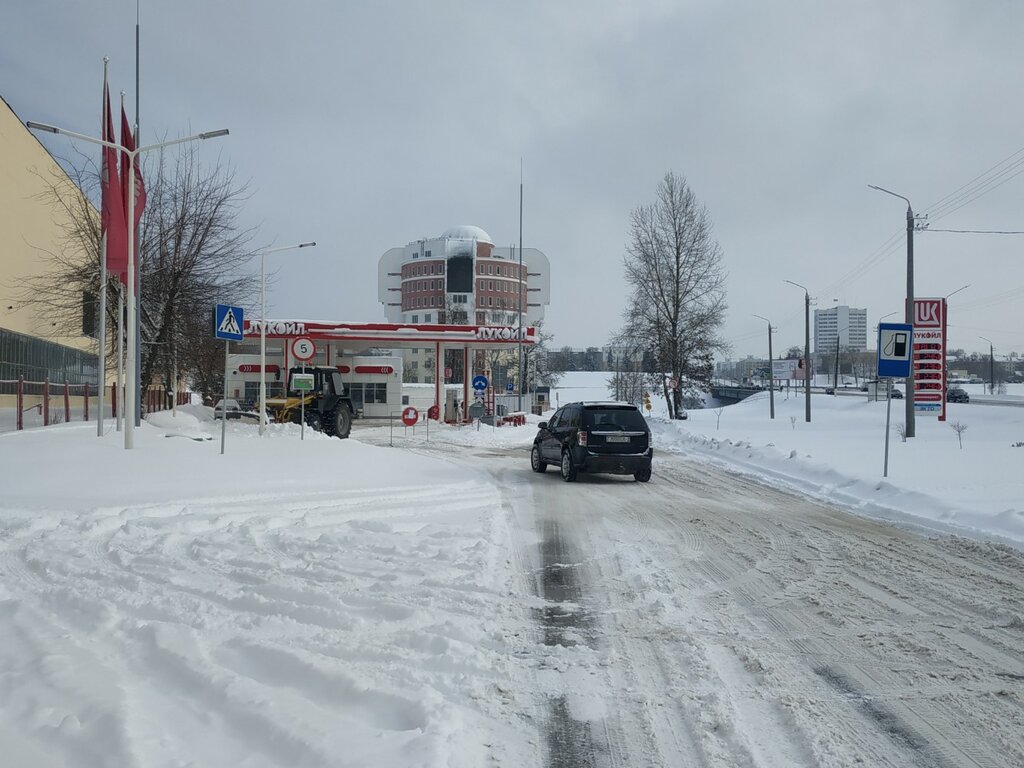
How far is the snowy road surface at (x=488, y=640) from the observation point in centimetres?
375

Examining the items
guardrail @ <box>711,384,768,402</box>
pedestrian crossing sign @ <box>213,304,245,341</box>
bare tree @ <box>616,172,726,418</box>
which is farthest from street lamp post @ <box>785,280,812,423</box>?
guardrail @ <box>711,384,768,402</box>

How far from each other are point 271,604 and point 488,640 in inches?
68.3

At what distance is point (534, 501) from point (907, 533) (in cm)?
566

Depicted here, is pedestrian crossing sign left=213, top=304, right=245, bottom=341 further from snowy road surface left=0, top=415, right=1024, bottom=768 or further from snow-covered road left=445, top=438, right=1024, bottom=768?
snow-covered road left=445, top=438, right=1024, bottom=768

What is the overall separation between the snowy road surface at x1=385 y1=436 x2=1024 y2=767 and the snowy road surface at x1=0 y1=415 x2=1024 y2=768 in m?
0.02

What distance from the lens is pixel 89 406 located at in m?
29.8

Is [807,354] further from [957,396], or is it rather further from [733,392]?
[733,392]

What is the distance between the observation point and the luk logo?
1171 inches

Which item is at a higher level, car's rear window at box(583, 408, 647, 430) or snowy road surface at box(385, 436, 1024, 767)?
car's rear window at box(583, 408, 647, 430)

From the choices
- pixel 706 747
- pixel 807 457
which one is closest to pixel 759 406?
pixel 807 457

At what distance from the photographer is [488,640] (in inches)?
211

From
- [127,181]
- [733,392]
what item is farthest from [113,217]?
[733,392]

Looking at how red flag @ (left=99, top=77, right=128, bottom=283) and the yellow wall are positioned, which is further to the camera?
the yellow wall

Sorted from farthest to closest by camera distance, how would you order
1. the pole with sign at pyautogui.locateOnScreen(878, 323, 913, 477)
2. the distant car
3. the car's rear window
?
the distant car → the car's rear window → the pole with sign at pyautogui.locateOnScreen(878, 323, 913, 477)
